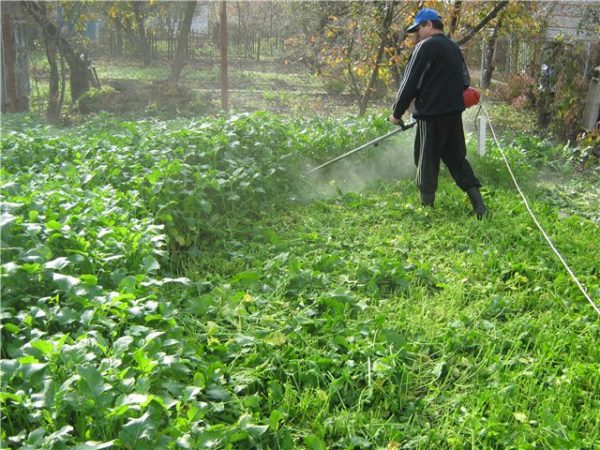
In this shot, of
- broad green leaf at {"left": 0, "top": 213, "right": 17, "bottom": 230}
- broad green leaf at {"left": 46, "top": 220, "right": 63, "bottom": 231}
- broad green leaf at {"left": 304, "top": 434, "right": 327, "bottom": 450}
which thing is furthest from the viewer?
broad green leaf at {"left": 46, "top": 220, "right": 63, "bottom": 231}

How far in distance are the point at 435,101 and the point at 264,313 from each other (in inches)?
109

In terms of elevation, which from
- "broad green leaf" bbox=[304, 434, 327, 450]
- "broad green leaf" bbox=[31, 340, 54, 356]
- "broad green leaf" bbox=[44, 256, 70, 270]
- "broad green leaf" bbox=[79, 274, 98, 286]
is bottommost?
"broad green leaf" bbox=[304, 434, 327, 450]

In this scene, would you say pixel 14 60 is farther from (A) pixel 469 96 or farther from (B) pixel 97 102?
(A) pixel 469 96

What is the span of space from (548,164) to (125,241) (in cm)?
584

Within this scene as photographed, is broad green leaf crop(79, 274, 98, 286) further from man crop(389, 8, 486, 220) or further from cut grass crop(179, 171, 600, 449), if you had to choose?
man crop(389, 8, 486, 220)

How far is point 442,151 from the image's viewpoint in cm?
600

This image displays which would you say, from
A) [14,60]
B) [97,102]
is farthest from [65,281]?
[97,102]

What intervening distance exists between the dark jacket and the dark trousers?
11 cm

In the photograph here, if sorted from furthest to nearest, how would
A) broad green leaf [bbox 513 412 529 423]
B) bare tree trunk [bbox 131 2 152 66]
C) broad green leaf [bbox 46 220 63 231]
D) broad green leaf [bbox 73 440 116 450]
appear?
bare tree trunk [bbox 131 2 152 66]
broad green leaf [bbox 46 220 63 231]
broad green leaf [bbox 513 412 529 423]
broad green leaf [bbox 73 440 116 450]

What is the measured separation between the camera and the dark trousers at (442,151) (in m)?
5.83

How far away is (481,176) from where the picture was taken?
721 cm

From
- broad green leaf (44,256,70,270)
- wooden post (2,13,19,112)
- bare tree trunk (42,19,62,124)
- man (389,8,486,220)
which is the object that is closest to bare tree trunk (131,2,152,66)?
bare tree trunk (42,19,62,124)

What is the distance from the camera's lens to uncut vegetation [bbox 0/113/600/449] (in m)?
2.52

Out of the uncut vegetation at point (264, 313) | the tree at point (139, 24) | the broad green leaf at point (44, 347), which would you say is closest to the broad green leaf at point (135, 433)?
the uncut vegetation at point (264, 313)
